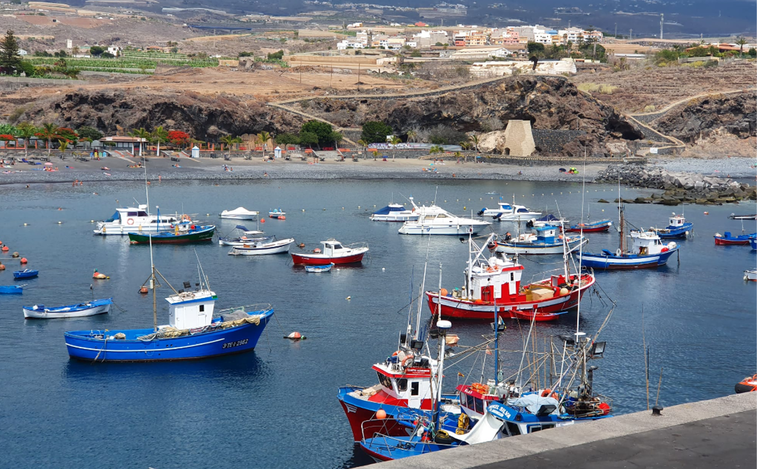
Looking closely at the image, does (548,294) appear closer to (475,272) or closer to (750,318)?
(475,272)

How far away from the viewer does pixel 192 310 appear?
42500 mm

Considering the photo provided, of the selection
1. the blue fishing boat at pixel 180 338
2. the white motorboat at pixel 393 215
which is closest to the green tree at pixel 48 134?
the white motorboat at pixel 393 215

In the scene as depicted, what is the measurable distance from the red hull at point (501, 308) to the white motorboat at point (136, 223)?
107 feet

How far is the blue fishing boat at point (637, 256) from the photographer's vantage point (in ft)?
217

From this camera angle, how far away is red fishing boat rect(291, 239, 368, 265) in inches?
2544

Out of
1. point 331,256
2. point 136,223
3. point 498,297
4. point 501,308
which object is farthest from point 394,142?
point 501,308

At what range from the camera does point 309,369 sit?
134ft

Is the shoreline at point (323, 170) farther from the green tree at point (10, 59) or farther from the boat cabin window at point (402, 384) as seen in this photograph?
the boat cabin window at point (402, 384)

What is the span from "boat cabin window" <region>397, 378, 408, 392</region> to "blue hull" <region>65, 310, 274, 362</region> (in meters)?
13.4

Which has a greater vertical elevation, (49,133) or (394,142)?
(49,133)

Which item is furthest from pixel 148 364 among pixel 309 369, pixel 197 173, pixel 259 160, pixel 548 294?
pixel 259 160

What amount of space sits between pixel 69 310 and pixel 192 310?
10.0m

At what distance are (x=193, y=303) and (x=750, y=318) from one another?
1205 inches

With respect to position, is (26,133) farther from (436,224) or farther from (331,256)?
(331,256)
